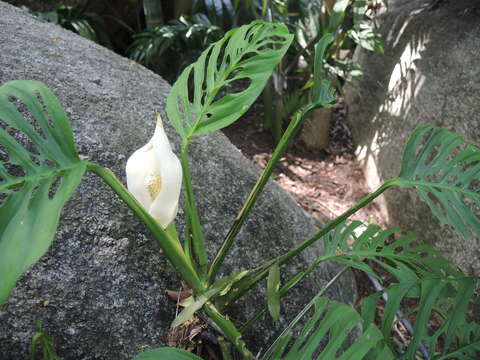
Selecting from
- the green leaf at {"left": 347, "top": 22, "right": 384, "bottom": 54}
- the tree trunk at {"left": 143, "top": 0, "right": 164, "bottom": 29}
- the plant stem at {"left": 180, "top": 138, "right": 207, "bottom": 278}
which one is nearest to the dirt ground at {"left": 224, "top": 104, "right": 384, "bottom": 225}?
the green leaf at {"left": 347, "top": 22, "right": 384, "bottom": 54}

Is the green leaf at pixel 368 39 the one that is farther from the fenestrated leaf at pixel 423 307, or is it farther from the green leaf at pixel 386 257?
the fenestrated leaf at pixel 423 307

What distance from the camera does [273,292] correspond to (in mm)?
765

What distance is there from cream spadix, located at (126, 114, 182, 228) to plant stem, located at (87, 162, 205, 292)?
0.06 feet

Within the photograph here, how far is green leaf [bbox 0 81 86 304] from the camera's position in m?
0.44

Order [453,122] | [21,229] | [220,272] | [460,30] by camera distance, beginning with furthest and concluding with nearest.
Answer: [460,30] < [453,122] < [220,272] < [21,229]

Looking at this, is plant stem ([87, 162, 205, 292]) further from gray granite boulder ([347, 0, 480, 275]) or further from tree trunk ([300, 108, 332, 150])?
tree trunk ([300, 108, 332, 150])

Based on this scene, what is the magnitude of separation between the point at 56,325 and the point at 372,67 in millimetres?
1974

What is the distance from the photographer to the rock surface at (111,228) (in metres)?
0.77

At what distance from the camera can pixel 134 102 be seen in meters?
1.27

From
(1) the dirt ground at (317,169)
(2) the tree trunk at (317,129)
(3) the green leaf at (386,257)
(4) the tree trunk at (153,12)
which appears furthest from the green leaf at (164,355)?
(4) the tree trunk at (153,12)

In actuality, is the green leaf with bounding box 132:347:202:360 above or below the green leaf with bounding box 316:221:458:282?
below

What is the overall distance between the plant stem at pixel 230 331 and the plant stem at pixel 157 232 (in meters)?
0.06

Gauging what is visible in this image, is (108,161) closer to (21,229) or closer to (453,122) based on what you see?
(21,229)

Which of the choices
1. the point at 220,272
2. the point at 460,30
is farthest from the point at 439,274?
the point at 460,30
